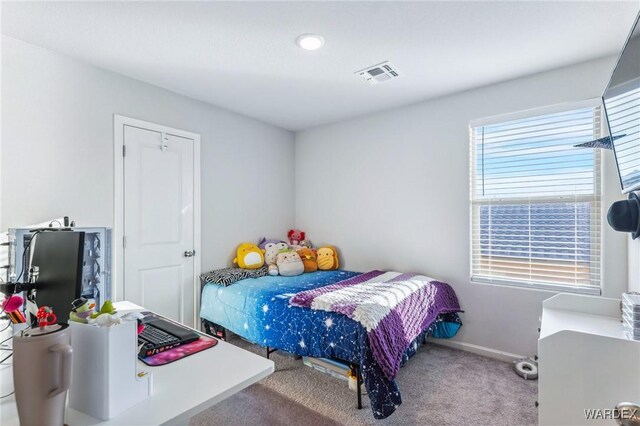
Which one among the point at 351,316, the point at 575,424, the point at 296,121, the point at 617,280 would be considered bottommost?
the point at 575,424

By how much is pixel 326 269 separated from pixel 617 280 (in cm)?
255

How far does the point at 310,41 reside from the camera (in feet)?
6.82

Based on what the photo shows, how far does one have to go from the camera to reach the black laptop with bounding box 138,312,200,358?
3.73 feet

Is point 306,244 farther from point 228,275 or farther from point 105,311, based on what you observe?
point 105,311

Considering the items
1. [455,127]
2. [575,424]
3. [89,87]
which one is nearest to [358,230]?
[455,127]

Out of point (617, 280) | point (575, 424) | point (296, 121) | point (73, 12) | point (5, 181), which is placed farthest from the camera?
point (296, 121)

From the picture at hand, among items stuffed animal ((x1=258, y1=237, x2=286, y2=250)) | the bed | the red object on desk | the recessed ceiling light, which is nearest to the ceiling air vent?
the recessed ceiling light

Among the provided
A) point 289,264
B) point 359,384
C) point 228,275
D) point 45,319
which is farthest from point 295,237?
point 45,319

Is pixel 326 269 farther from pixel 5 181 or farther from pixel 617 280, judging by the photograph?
pixel 5 181

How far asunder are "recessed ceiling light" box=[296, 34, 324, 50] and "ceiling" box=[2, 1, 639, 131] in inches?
1.9

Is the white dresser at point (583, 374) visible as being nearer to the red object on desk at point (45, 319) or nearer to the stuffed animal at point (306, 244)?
the red object on desk at point (45, 319)

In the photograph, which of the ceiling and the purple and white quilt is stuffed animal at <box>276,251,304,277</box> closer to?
the purple and white quilt

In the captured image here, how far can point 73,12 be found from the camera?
180cm

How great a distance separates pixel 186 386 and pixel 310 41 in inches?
81.5
